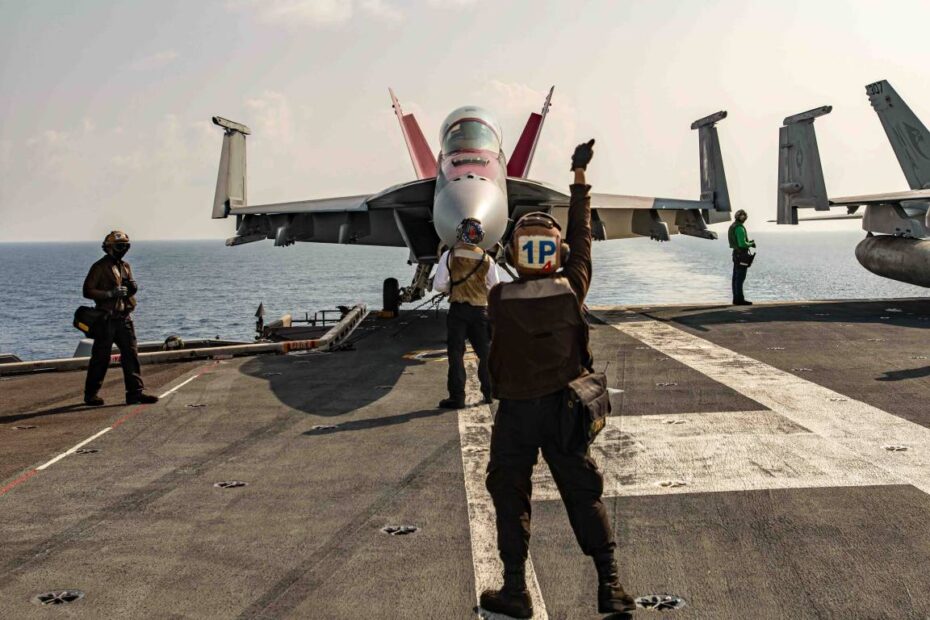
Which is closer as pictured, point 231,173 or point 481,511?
point 481,511

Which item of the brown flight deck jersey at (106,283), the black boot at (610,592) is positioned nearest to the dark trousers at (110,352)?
the brown flight deck jersey at (106,283)

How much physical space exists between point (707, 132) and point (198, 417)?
59.8ft

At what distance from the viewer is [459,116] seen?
53.8 ft

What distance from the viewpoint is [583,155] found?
4887 mm

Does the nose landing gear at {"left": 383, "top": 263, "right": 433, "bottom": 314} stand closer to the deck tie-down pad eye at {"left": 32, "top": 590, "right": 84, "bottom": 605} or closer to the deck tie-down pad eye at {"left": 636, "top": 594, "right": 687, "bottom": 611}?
the deck tie-down pad eye at {"left": 32, "top": 590, "right": 84, "bottom": 605}

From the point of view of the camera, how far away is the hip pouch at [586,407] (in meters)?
4.40

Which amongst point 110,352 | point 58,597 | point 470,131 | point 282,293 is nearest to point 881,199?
point 470,131

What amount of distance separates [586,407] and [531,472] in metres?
0.46

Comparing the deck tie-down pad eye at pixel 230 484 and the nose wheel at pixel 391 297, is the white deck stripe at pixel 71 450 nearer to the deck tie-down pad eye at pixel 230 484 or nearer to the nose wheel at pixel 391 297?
the deck tie-down pad eye at pixel 230 484

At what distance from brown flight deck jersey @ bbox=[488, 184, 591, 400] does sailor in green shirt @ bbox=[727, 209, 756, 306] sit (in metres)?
17.7

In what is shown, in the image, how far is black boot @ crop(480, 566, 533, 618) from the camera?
436 centimetres

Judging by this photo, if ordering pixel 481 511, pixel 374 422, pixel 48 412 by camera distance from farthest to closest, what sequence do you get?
pixel 48 412, pixel 374 422, pixel 481 511

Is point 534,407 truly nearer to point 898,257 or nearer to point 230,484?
point 230,484

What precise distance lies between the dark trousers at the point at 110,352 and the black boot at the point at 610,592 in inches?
294
